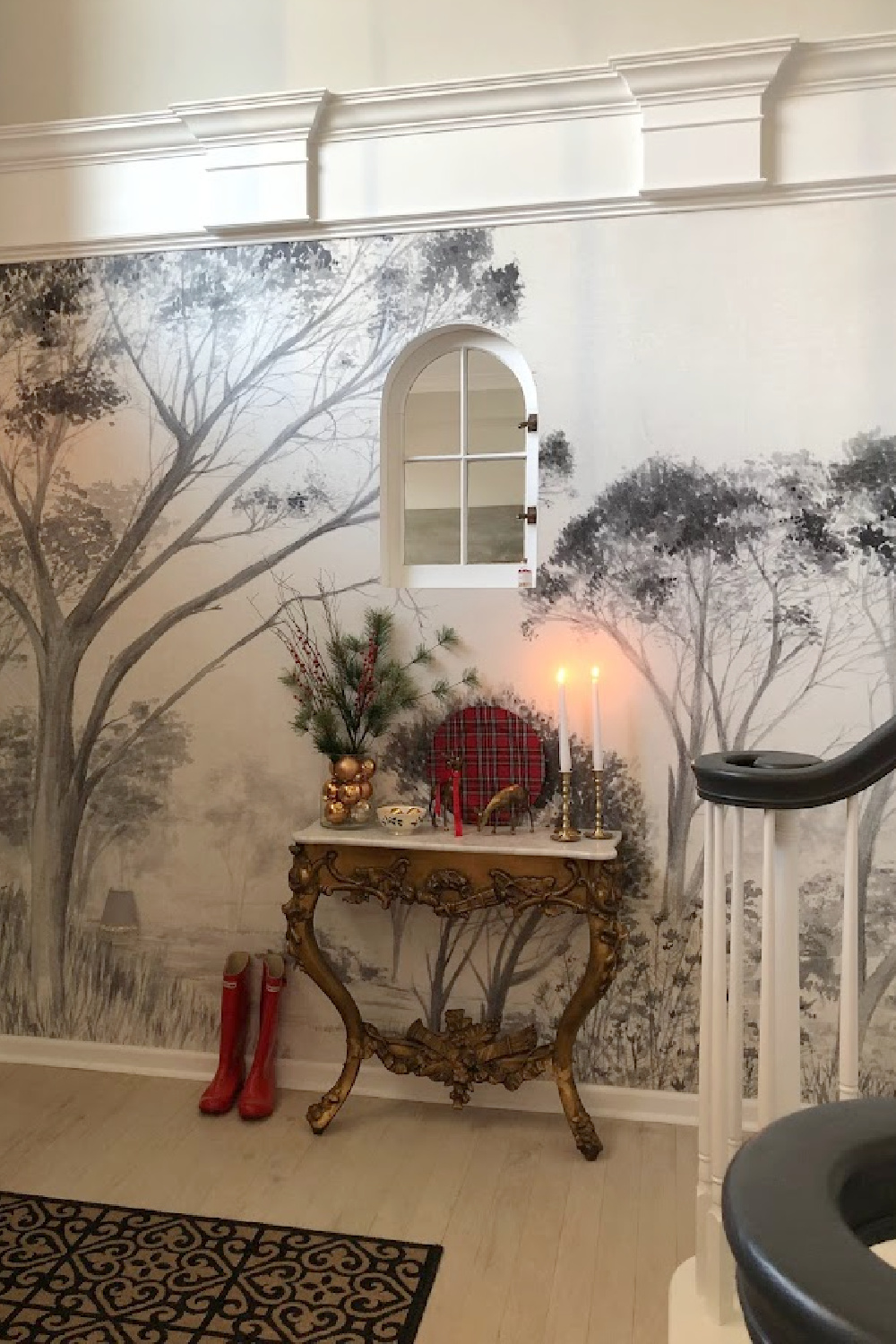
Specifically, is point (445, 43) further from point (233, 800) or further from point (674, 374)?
point (233, 800)

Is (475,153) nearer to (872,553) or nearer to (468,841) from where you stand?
(872,553)

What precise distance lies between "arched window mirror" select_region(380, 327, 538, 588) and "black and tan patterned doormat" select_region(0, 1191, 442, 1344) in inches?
67.7

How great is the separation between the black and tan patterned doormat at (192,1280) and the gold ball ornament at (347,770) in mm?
1099

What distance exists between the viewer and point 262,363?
3.15m

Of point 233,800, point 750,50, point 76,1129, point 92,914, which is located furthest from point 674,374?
point 76,1129

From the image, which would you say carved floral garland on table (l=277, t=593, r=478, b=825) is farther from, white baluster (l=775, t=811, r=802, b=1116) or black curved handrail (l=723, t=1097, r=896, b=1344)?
black curved handrail (l=723, t=1097, r=896, b=1344)

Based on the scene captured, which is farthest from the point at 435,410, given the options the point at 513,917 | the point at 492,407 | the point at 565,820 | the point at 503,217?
the point at 513,917

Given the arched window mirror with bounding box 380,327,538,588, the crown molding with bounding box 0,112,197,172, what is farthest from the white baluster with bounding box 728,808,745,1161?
the crown molding with bounding box 0,112,197,172

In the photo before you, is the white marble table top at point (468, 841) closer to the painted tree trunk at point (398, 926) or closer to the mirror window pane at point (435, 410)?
the painted tree trunk at point (398, 926)

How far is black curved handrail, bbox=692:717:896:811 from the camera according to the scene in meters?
1.42

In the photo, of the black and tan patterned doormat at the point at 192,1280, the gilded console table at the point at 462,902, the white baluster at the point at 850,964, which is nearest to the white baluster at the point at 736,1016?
the white baluster at the point at 850,964

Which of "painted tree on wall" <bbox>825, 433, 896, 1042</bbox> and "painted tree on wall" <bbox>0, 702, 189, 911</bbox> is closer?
"painted tree on wall" <bbox>825, 433, 896, 1042</bbox>

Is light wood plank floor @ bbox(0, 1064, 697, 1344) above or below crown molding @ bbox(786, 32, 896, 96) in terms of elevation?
below

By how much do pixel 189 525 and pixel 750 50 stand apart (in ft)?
6.44
